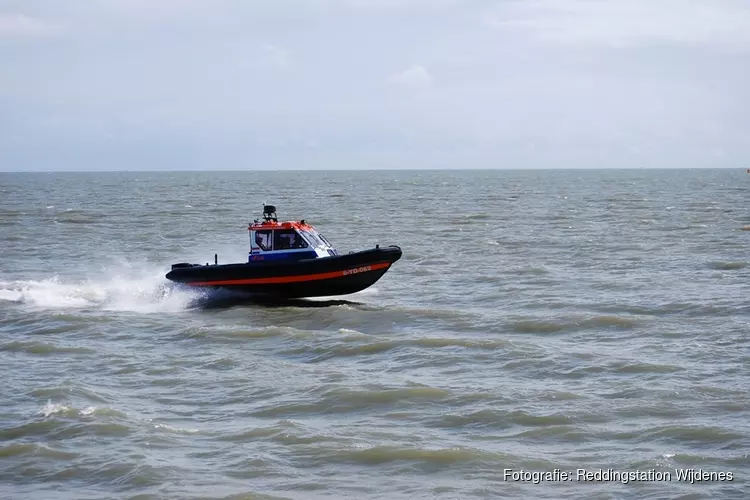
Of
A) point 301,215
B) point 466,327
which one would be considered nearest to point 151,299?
point 466,327

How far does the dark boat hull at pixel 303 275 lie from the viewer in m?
25.8

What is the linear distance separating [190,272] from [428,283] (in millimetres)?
7824

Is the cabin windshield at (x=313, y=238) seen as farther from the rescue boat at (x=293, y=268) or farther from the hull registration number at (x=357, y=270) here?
the hull registration number at (x=357, y=270)

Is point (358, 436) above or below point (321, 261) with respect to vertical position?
below

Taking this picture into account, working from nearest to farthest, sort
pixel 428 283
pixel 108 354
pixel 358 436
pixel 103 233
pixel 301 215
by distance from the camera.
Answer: pixel 358 436 → pixel 108 354 → pixel 428 283 → pixel 103 233 → pixel 301 215

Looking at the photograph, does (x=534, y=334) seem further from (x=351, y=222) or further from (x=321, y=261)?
(x=351, y=222)

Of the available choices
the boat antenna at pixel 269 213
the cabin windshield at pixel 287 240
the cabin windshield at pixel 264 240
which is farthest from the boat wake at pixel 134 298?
the boat antenna at pixel 269 213

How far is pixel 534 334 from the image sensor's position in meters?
22.5

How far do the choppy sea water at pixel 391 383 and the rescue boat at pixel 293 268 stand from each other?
1.77 feet

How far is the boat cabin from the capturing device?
26234 mm

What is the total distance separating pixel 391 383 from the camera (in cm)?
1761

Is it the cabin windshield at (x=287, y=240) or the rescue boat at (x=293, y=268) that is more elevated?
the cabin windshield at (x=287, y=240)

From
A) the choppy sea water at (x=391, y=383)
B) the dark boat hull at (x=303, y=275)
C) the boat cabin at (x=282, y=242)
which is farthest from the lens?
the boat cabin at (x=282, y=242)

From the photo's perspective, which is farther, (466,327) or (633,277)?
(633,277)
